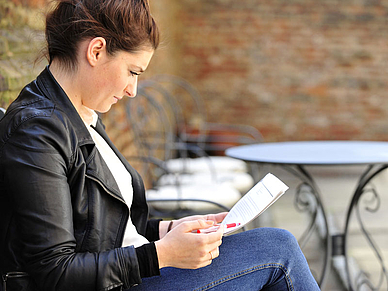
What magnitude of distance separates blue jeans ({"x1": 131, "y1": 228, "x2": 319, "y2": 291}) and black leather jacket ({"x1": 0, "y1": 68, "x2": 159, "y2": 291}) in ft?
0.47

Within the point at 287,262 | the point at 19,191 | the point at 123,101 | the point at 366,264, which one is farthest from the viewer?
the point at 123,101

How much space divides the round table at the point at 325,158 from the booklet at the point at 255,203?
785mm

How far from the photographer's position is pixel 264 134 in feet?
18.2

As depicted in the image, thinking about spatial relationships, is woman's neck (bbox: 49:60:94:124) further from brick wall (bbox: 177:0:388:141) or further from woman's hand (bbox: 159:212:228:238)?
brick wall (bbox: 177:0:388:141)

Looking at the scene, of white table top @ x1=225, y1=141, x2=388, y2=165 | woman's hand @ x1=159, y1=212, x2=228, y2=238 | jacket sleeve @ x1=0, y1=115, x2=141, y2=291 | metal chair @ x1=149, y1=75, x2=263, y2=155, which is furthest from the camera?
metal chair @ x1=149, y1=75, x2=263, y2=155

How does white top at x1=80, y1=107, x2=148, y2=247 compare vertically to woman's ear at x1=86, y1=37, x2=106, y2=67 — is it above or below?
below

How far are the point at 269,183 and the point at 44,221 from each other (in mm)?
562

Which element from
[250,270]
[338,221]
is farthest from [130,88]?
[338,221]

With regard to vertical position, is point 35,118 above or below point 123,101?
below

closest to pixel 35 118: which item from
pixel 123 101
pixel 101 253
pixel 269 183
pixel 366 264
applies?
pixel 101 253

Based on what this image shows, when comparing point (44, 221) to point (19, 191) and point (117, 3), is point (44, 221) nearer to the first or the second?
point (19, 191)

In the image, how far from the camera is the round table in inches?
77.4

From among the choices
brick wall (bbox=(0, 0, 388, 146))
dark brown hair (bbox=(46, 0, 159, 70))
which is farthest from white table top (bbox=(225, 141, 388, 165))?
brick wall (bbox=(0, 0, 388, 146))

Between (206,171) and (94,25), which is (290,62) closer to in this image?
(206,171)
